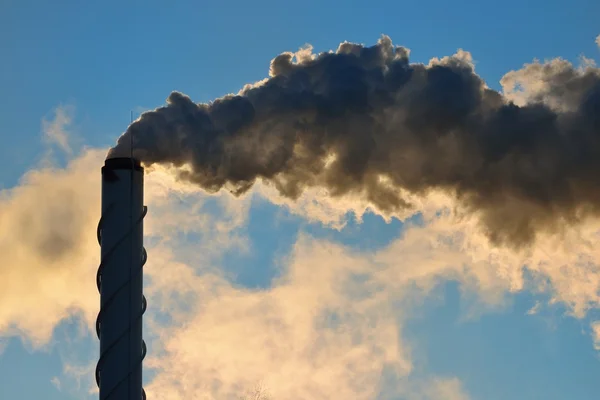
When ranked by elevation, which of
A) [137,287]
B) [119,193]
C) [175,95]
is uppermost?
[175,95]

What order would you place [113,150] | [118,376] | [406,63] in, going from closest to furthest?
[118,376]
[113,150]
[406,63]

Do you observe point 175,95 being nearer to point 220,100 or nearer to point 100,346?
point 220,100

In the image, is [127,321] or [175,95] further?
[175,95]

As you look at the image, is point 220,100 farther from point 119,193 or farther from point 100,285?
point 100,285

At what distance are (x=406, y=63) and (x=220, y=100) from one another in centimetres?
785

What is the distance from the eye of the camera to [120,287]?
34375mm

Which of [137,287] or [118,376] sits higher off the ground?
[137,287]

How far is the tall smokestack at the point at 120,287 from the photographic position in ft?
112

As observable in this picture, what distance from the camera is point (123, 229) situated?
34625 mm

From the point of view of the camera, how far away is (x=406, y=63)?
39875mm

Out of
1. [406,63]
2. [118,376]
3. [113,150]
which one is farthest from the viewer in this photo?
[406,63]

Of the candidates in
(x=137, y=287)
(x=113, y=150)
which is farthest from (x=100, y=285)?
(x=113, y=150)

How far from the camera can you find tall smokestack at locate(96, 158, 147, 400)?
112 ft

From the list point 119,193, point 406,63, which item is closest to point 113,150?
point 119,193
